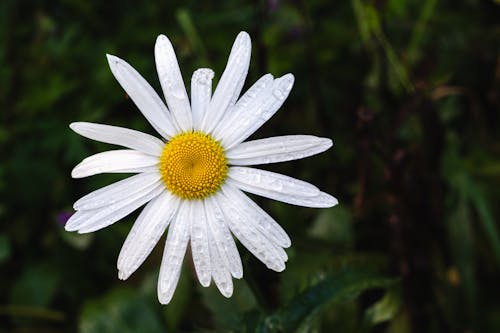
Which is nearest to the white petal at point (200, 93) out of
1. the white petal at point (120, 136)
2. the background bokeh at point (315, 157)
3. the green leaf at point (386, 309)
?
the white petal at point (120, 136)

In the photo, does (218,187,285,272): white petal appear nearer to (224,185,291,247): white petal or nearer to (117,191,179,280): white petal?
(224,185,291,247): white petal

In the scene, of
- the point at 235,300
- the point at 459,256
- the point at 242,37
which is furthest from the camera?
the point at 459,256

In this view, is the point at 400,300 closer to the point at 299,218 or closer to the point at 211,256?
the point at 299,218

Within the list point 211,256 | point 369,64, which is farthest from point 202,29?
point 211,256

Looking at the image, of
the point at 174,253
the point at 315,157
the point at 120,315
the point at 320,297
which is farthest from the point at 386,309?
the point at 120,315

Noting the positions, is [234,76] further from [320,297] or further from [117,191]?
[320,297]

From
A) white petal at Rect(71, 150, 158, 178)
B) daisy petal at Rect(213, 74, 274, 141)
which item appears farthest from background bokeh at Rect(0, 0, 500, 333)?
daisy petal at Rect(213, 74, 274, 141)

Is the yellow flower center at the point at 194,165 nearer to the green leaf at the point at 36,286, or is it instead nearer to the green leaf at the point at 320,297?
the green leaf at the point at 320,297
